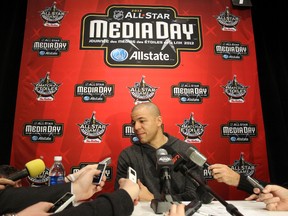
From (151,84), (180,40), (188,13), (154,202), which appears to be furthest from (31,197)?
(188,13)

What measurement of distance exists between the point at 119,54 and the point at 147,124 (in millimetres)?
853

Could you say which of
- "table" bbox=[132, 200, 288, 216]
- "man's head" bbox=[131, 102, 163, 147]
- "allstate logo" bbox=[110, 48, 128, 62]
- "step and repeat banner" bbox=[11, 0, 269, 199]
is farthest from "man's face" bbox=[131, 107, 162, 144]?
"table" bbox=[132, 200, 288, 216]

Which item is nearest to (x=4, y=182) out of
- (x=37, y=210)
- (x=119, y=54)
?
(x=37, y=210)

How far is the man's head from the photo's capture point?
2.19 m

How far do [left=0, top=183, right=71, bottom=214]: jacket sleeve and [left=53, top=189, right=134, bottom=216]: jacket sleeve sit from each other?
37cm

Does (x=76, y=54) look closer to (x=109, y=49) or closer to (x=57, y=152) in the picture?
(x=109, y=49)

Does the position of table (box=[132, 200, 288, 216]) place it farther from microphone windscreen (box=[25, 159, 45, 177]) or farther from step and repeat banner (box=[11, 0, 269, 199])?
step and repeat banner (box=[11, 0, 269, 199])

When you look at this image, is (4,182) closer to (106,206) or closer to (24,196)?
(24,196)

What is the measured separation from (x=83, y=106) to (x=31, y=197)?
142 centimetres

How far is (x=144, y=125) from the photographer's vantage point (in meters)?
2.20

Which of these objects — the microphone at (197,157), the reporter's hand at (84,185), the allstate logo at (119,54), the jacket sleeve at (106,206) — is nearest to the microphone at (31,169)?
the reporter's hand at (84,185)

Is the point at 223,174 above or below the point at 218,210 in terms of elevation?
above

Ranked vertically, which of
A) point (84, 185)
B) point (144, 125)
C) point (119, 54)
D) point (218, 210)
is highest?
point (119, 54)

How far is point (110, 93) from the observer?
250 cm
